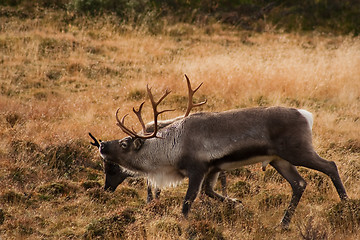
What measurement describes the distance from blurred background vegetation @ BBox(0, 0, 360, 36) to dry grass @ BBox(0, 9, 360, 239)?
37.2 inches

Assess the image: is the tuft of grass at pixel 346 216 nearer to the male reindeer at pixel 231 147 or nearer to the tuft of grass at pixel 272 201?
the male reindeer at pixel 231 147

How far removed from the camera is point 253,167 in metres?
8.53

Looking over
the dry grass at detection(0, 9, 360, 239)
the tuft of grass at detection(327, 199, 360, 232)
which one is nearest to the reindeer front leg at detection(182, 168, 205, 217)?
the dry grass at detection(0, 9, 360, 239)

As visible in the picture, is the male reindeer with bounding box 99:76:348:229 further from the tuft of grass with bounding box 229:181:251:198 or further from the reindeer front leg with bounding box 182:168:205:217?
the tuft of grass with bounding box 229:181:251:198

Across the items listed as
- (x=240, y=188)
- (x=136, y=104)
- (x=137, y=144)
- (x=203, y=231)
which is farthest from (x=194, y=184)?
(x=136, y=104)

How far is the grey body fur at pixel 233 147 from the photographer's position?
627 cm

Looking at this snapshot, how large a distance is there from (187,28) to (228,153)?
40.3 feet

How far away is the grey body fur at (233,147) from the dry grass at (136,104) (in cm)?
43

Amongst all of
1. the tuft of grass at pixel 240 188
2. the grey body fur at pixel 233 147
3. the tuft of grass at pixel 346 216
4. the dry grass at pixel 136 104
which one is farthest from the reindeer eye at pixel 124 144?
the tuft of grass at pixel 346 216

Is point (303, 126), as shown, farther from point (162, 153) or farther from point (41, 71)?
point (41, 71)

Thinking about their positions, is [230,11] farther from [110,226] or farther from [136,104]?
[110,226]

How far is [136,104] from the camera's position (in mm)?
11352

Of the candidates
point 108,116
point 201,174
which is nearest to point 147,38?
point 108,116

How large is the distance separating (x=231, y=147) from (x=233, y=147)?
0.08 feet
